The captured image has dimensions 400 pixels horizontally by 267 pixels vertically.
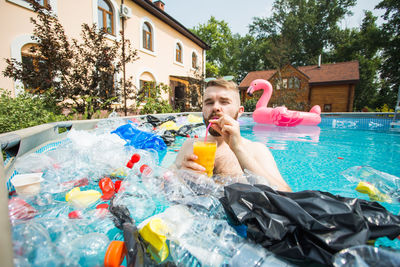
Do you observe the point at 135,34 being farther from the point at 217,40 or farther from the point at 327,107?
the point at 217,40

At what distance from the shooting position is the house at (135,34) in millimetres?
6352

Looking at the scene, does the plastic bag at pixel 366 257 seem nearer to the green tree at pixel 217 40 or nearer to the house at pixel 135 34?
the house at pixel 135 34

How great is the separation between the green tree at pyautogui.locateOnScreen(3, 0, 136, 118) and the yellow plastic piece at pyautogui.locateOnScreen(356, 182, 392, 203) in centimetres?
643

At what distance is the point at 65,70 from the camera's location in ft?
18.1

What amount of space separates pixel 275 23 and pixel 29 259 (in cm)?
3592

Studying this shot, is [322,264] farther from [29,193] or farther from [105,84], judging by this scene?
[105,84]

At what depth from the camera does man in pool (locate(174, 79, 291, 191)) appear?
184 cm

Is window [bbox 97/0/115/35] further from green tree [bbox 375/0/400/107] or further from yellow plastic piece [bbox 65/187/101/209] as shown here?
green tree [bbox 375/0/400/107]

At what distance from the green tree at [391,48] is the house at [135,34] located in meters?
22.1

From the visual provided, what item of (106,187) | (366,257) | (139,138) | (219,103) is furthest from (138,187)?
(139,138)

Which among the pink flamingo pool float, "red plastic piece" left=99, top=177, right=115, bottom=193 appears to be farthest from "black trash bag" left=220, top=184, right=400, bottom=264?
the pink flamingo pool float

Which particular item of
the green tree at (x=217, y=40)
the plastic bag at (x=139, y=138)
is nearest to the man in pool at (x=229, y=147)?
the plastic bag at (x=139, y=138)

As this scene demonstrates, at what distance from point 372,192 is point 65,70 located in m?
7.16

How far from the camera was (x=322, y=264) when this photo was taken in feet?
2.88
